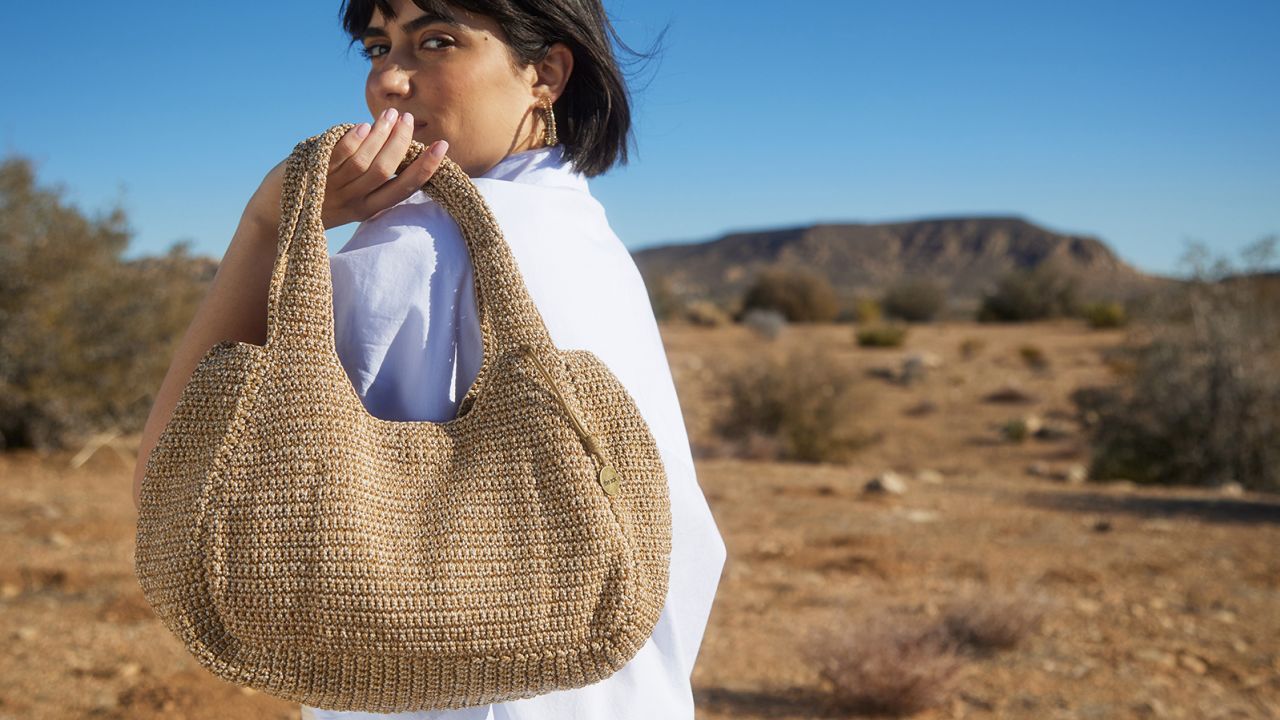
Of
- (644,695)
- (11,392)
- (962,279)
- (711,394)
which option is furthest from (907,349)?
(962,279)

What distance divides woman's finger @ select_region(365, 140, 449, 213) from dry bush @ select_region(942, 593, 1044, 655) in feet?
16.3

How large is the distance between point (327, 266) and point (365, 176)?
15 cm

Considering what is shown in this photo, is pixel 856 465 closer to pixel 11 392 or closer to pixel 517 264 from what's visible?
pixel 11 392

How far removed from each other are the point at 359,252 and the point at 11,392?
10995 millimetres

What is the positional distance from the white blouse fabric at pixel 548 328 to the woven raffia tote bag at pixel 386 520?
0.07m

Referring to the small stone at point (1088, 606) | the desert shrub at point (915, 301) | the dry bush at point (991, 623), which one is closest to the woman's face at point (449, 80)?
the dry bush at point (991, 623)

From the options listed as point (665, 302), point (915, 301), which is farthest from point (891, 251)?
point (665, 302)

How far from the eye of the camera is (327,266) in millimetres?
1240

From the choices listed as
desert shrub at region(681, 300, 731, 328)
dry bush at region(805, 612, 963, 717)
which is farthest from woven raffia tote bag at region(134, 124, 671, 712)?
desert shrub at region(681, 300, 731, 328)

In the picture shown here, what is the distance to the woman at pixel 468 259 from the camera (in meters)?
1.30

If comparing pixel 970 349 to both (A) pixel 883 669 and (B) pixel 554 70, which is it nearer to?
(A) pixel 883 669

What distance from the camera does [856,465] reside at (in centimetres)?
1545

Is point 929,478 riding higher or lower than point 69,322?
lower

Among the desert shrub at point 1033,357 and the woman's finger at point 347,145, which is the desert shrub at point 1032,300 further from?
the woman's finger at point 347,145
